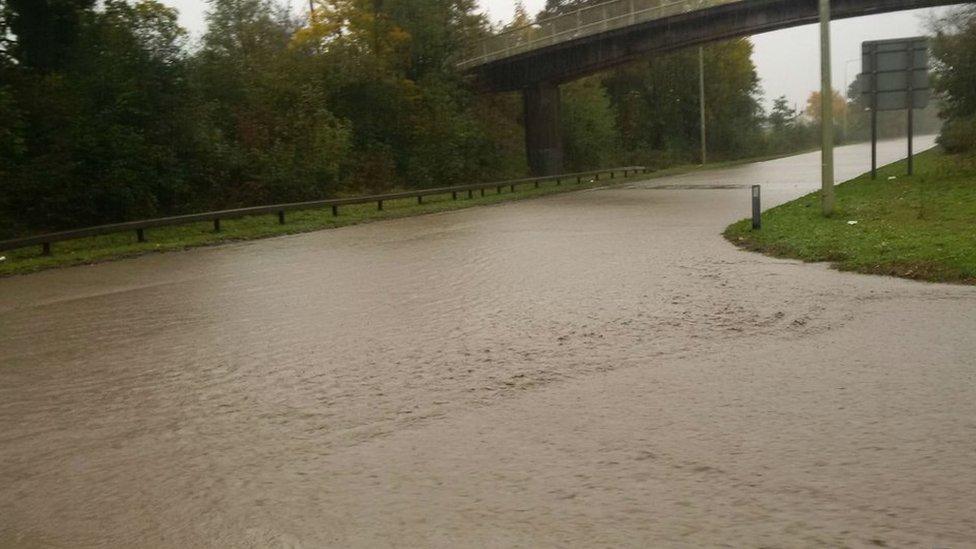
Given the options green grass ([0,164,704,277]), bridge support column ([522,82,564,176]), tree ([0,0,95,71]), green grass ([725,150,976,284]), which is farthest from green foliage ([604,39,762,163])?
tree ([0,0,95,71])

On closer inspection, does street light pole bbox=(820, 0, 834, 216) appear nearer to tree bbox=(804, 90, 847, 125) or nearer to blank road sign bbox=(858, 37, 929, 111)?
blank road sign bbox=(858, 37, 929, 111)

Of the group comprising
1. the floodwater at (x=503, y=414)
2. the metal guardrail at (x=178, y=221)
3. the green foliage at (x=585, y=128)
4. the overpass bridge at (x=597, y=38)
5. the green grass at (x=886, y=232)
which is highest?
the overpass bridge at (x=597, y=38)

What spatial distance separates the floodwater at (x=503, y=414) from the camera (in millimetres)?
4770

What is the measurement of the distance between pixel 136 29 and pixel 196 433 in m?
27.7

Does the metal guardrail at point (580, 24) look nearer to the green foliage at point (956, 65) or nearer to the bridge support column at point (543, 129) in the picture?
the bridge support column at point (543, 129)

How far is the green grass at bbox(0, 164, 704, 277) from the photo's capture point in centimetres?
2029

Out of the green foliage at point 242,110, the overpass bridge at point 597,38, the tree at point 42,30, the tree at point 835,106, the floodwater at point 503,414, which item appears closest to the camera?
the floodwater at point 503,414

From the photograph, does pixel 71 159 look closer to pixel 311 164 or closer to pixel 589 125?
pixel 311 164

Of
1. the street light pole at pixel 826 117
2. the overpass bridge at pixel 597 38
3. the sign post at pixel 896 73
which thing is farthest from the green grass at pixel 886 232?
the overpass bridge at pixel 597 38

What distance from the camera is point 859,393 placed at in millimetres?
6797

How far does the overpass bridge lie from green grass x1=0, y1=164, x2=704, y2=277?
12.1 m

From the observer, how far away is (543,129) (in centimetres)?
5012

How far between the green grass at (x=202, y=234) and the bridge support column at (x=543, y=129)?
14.0 meters

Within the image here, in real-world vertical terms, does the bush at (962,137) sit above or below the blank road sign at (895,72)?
below
